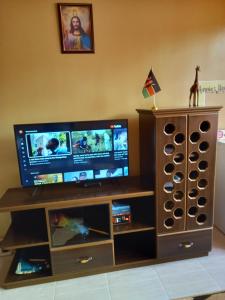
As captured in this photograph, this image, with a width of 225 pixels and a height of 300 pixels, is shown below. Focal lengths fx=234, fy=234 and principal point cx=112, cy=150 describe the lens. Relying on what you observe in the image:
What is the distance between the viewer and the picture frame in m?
1.90

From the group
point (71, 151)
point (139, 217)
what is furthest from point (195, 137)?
point (71, 151)

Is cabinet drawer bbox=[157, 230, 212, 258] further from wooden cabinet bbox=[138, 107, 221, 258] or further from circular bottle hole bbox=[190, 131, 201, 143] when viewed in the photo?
circular bottle hole bbox=[190, 131, 201, 143]

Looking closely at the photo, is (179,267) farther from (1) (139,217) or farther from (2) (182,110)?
(2) (182,110)

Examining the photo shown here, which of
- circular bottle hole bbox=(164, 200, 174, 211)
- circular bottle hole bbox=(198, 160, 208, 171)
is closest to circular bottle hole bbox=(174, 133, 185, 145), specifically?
circular bottle hole bbox=(198, 160, 208, 171)

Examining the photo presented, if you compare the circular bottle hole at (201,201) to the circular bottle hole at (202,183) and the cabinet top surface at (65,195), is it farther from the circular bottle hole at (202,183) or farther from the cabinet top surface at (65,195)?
the cabinet top surface at (65,195)

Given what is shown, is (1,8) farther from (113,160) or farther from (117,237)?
(117,237)

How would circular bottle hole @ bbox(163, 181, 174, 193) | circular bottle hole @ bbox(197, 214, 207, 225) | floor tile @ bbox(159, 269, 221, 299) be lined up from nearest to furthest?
floor tile @ bbox(159, 269, 221, 299)
circular bottle hole @ bbox(163, 181, 174, 193)
circular bottle hole @ bbox(197, 214, 207, 225)

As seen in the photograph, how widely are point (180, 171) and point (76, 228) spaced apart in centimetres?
92

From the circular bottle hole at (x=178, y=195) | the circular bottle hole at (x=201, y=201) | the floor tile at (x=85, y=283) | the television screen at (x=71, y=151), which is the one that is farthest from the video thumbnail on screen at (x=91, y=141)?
the floor tile at (x=85, y=283)

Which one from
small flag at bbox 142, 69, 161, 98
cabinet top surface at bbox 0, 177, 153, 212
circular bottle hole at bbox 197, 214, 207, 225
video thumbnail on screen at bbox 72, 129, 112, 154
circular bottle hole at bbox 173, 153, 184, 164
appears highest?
small flag at bbox 142, 69, 161, 98

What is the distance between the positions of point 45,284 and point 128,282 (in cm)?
61

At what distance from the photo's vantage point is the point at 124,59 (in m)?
2.06

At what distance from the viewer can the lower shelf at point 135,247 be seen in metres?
1.90

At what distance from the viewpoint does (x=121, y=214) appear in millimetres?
1856
